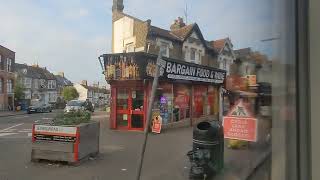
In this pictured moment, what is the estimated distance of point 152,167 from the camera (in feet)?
26.4

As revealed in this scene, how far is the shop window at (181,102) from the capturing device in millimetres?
18000

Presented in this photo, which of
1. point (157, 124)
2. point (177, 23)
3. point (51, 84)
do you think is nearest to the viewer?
point (177, 23)

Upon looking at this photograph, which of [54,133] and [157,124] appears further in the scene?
[157,124]

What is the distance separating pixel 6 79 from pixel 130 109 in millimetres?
38187

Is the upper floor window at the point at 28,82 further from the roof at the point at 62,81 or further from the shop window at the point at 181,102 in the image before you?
the shop window at the point at 181,102

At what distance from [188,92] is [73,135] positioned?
11.0 metres

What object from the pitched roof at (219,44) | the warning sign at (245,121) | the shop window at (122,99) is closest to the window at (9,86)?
the shop window at (122,99)

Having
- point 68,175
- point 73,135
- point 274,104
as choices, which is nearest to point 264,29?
point 274,104

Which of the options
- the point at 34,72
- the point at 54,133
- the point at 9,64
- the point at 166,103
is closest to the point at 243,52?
the point at 54,133

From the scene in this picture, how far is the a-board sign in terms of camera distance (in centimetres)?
848

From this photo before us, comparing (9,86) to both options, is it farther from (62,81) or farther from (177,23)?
(177,23)

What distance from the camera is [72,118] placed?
9.06 meters

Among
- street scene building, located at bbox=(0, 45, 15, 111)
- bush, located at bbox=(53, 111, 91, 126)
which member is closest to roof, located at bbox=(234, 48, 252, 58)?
bush, located at bbox=(53, 111, 91, 126)

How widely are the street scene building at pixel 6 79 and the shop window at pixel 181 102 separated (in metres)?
34.3
